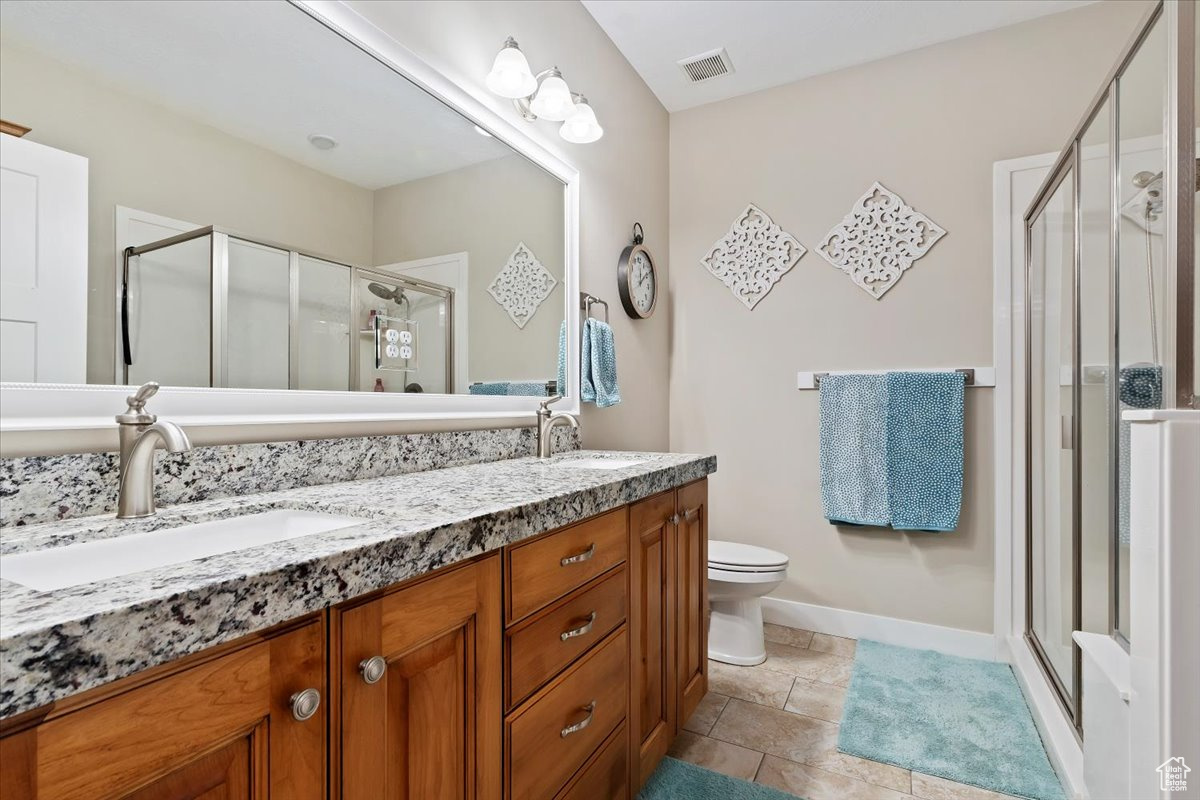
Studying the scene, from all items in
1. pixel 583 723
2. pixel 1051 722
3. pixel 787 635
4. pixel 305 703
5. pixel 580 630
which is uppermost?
pixel 305 703

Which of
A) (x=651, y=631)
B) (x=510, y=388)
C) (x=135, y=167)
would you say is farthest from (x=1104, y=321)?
(x=135, y=167)

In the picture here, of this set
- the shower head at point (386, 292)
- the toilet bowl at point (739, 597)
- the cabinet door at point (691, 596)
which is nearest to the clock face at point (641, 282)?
the cabinet door at point (691, 596)

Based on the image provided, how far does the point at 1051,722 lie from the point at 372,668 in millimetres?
1968

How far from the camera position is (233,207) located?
1018 mm

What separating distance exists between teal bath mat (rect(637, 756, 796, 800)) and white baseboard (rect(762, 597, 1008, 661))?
1.20 meters

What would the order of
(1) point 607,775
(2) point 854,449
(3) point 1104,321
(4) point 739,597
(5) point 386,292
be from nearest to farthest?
1. (1) point 607,775
2. (5) point 386,292
3. (3) point 1104,321
4. (4) point 739,597
5. (2) point 854,449

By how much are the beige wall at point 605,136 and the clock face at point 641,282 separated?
8cm

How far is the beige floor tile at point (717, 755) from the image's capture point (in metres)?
1.55

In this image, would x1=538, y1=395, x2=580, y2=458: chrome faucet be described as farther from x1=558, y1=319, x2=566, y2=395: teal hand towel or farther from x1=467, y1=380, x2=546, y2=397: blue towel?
x1=558, y1=319, x2=566, y2=395: teal hand towel

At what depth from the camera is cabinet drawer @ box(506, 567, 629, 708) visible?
91cm

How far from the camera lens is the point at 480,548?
0.79 m

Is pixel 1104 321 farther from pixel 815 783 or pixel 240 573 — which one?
pixel 240 573

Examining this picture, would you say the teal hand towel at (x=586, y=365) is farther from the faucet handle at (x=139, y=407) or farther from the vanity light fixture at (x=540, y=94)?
the faucet handle at (x=139, y=407)

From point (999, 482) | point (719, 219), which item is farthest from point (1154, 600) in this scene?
point (719, 219)
